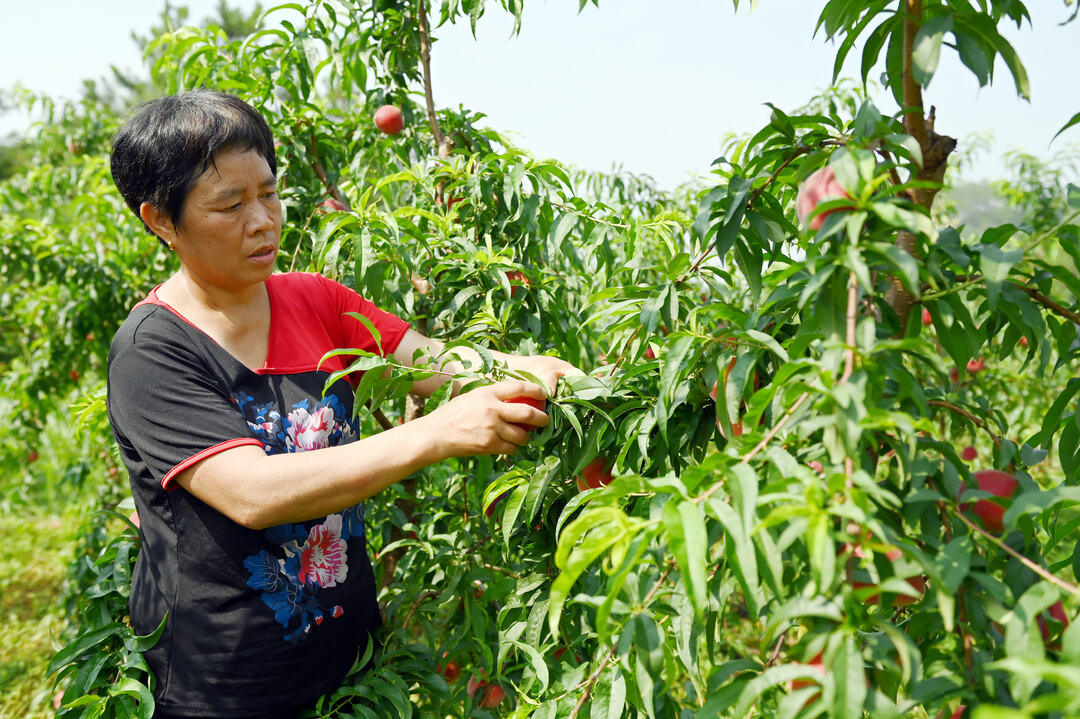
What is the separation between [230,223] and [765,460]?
835 mm

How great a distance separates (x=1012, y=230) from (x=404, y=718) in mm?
980

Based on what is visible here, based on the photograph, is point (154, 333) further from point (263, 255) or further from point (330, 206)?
point (330, 206)

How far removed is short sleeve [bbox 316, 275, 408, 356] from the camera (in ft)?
4.53

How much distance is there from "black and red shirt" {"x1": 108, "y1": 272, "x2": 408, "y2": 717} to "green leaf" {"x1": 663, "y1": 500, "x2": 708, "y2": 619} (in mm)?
641

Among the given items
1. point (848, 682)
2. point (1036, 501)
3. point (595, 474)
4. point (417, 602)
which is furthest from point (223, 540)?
point (1036, 501)

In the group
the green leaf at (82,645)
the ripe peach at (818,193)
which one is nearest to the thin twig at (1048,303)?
the ripe peach at (818,193)

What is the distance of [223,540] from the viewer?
115 centimetres

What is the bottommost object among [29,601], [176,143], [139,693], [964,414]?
[29,601]

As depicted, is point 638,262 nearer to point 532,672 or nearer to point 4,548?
point 532,672

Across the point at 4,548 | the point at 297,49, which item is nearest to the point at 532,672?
the point at 297,49

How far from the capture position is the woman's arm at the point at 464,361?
3.51 ft

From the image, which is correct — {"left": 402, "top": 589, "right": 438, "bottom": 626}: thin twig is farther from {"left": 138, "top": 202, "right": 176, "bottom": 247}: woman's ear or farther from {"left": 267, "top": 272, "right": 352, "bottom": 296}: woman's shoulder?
{"left": 138, "top": 202, "right": 176, "bottom": 247}: woman's ear

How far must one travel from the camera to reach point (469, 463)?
5.73 ft

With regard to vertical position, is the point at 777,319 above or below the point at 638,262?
below
